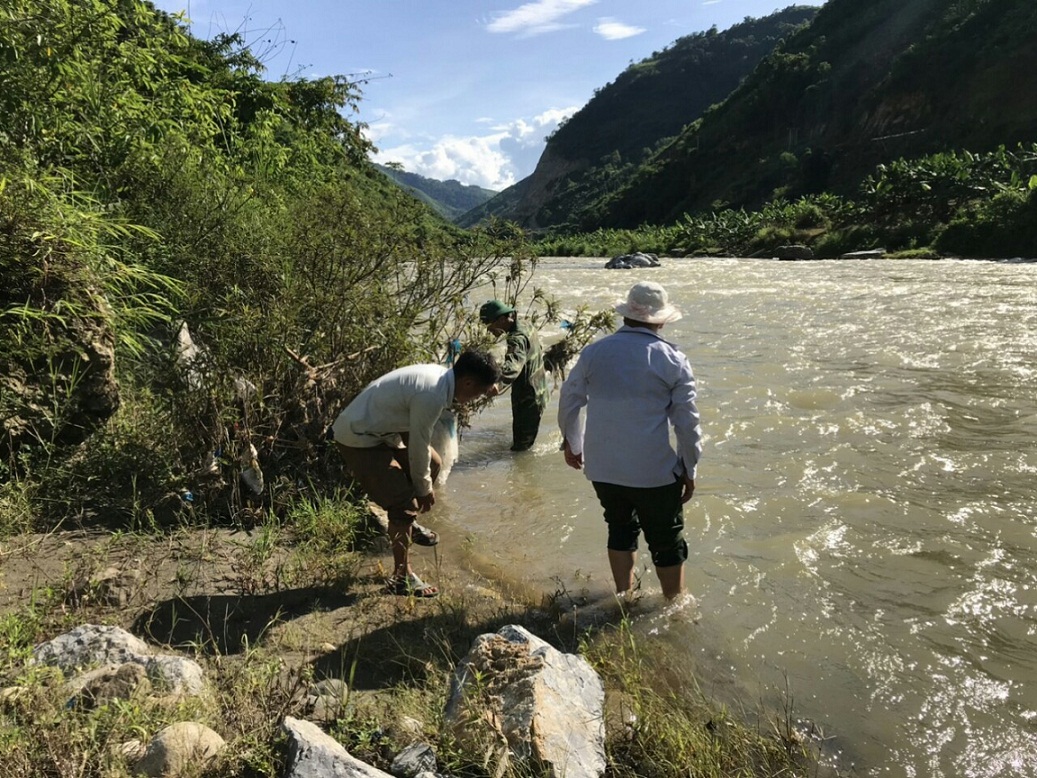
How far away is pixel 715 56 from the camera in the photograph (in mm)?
134125

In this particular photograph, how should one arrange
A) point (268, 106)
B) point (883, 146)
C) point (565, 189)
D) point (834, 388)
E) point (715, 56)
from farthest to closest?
point (715, 56)
point (565, 189)
point (883, 146)
point (268, 106)
point (834, 388)

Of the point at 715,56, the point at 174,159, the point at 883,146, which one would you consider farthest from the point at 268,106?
the point at 715,56

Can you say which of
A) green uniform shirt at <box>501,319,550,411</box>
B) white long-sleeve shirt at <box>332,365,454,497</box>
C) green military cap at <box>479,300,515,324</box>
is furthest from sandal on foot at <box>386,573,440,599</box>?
green military cap at <box>479,300,515,324</box>

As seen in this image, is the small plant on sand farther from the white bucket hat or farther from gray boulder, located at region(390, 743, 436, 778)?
the white bucket hat

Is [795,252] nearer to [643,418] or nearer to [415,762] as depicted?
[643,418]

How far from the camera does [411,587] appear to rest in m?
3.81

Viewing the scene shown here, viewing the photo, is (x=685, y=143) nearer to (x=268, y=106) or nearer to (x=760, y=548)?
(x=268, y=106)

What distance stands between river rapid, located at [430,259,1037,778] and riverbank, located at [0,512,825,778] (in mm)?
434

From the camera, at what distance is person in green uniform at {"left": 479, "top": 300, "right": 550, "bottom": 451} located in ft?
20.1

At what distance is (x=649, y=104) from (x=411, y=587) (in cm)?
14235

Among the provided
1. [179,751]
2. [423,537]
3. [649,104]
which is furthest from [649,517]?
[649,104]

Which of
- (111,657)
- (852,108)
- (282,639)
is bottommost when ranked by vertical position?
(282,639)

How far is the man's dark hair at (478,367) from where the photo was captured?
3479mm

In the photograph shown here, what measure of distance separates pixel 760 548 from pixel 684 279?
61.1ft
